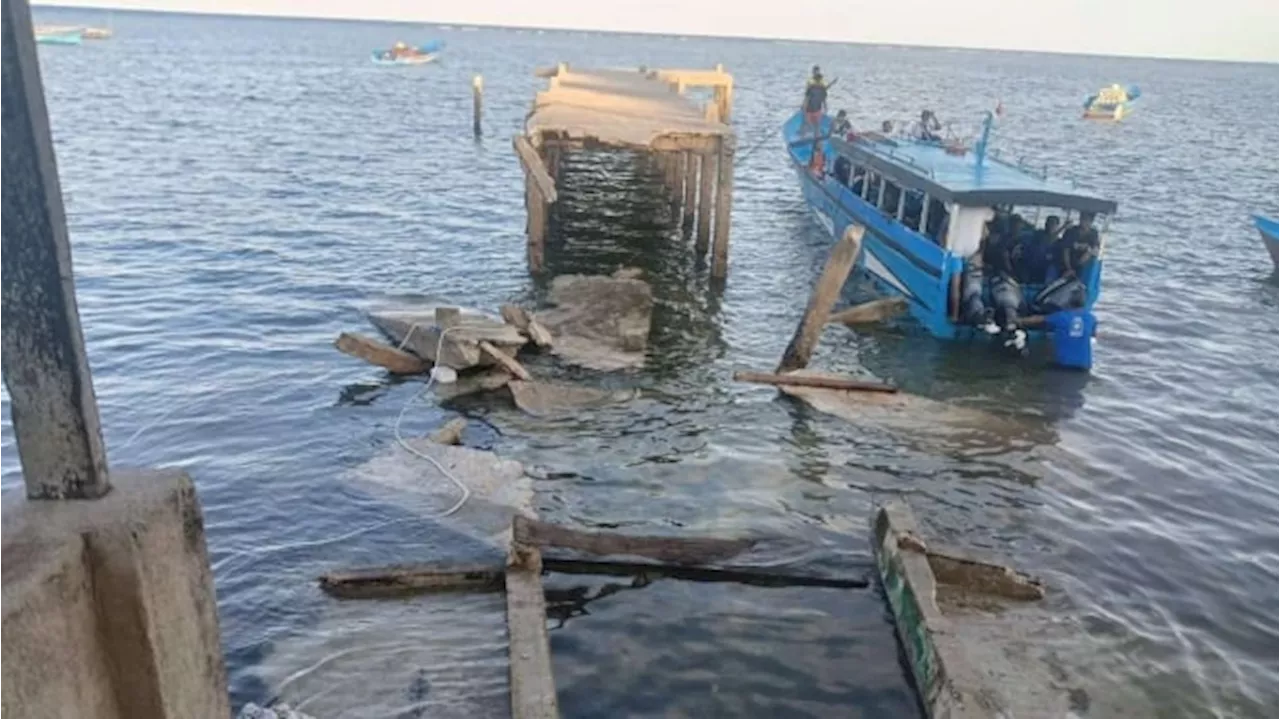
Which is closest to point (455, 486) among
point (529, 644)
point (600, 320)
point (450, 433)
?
point (450, 433)

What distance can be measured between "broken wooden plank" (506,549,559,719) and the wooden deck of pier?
984cm

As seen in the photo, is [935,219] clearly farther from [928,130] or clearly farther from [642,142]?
[928,130]

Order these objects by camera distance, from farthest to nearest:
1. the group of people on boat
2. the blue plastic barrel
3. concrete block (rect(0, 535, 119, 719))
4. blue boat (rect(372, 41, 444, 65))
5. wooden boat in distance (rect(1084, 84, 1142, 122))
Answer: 1. blue boat (rect(372, 41, 444, 65))
2. wooden boat in distance (rect(1084, 84, 1142, 122))
3. the group of people on boat
4. the blue plastic barrel
5. concrete block (rect(0, 535, 119, 719))

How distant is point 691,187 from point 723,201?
221 inches

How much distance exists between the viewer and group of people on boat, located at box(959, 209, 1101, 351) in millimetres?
15539

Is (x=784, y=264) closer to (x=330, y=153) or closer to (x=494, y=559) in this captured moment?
(x=494, y=559)

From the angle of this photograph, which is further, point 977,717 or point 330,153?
point 330,153

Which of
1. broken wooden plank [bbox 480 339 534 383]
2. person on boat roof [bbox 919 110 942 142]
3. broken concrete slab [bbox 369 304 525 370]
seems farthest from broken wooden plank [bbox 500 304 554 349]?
person on boat roof [bbox 919 110 942 142]

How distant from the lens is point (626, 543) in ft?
29.0

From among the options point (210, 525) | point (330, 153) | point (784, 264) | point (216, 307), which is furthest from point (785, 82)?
point (210, 525)

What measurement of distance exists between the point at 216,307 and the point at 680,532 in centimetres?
1111

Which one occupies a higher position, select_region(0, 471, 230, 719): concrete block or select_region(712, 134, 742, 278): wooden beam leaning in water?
select_region(0, 471, 230, 719): concrete block

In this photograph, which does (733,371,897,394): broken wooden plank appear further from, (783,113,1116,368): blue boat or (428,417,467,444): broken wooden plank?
(428,417,467,444): broken wooden plank

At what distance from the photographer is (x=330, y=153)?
122 ft
